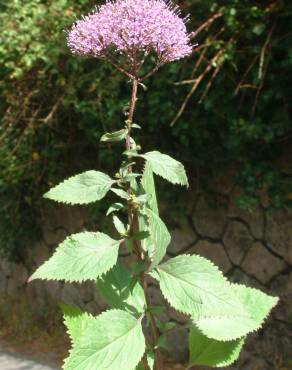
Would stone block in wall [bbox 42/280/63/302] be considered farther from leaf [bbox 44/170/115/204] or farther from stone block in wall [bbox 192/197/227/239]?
leaf [bbox 44/170/115/204]

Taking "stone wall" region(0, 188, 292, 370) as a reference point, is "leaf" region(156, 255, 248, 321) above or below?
above

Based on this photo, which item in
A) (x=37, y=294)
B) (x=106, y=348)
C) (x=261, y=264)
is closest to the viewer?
(x=106, y=348)

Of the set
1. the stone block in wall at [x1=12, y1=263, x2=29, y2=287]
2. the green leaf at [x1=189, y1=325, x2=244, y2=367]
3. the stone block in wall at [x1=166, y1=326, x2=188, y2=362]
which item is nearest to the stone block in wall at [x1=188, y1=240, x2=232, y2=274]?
the stone block in wall at [x1=166, y1=326, x2=188, y2=362]

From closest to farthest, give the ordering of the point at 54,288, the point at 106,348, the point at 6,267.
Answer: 1. the point at 106,348
2. the point at 54,288
3. the point at 6,267

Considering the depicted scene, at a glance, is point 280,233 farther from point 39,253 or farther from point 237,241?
point 39,253

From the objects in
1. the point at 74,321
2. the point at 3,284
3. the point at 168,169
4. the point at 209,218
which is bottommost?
the point at 3,284

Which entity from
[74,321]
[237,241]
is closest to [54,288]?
[237,241]

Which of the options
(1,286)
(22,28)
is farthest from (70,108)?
(1,286)
